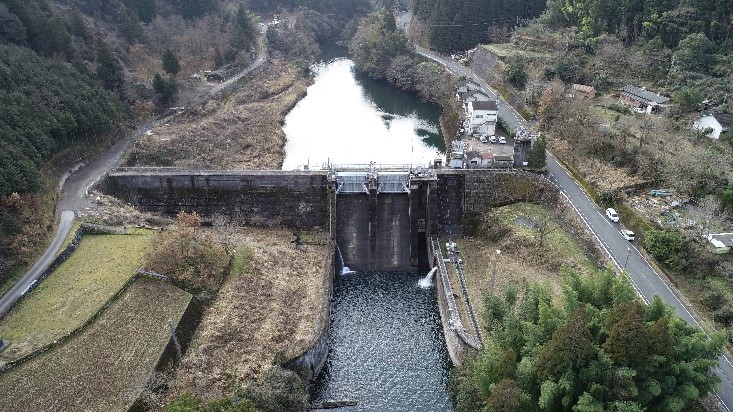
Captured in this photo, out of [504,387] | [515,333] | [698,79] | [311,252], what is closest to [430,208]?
[311,252]

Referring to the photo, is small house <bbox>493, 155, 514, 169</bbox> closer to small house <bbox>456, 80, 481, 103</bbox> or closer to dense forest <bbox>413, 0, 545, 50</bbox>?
small house <bbox>456, 80, 481, 103</bbox>

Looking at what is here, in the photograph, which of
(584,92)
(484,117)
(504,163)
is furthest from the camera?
(584,92)

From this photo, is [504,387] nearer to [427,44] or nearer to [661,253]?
[661,253]

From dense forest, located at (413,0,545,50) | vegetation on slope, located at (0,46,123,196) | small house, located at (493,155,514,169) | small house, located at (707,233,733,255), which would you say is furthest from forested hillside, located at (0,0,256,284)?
small house, located at (707,233,733,255)

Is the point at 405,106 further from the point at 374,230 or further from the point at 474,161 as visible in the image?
the point at 374,230

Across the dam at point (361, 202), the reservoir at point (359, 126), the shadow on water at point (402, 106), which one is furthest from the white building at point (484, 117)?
the dam at point (361, 202)

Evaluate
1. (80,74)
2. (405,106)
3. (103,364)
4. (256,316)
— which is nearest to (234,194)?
(256,316)

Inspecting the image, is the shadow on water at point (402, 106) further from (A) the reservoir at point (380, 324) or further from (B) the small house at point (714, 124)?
(B) the small house at point (714, 124)
